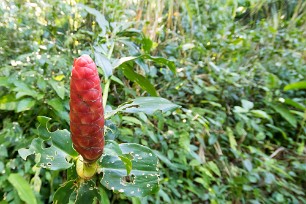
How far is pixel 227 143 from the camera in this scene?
74.5 inches

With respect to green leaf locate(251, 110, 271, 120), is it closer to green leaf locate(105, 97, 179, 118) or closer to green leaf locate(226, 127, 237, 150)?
green leaf locate(226, 127, 237, 150)

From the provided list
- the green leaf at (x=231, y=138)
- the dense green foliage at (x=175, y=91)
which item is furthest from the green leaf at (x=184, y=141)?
the green leaf at (x=231, y=138)

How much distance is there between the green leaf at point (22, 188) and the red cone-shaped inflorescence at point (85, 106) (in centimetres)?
68

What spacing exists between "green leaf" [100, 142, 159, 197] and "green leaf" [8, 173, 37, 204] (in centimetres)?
56

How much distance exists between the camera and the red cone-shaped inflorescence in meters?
0.46

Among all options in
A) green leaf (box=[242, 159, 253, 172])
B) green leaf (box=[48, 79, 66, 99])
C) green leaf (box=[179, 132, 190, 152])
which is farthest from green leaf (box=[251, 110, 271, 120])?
green leaf (box=[48, 79, 66, 99])

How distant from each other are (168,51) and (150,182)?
1.43 m

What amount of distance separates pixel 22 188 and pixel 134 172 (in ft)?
1.96

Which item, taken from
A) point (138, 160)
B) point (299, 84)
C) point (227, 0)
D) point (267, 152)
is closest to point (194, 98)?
point (267, 152)

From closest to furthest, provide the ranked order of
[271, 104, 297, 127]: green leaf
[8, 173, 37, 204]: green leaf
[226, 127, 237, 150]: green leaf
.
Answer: [8, 173, 37, 204]: green leaf → [226, 127, 237, 150]: green leaf → [271, 104, 297, 127]: green leaf

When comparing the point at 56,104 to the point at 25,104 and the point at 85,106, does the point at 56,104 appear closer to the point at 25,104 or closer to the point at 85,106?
the point at 25,104

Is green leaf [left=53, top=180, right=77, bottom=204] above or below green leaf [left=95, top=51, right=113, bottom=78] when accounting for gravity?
below

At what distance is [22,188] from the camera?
105 cm

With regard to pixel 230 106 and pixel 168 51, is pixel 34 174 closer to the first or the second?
pixel 168 51
